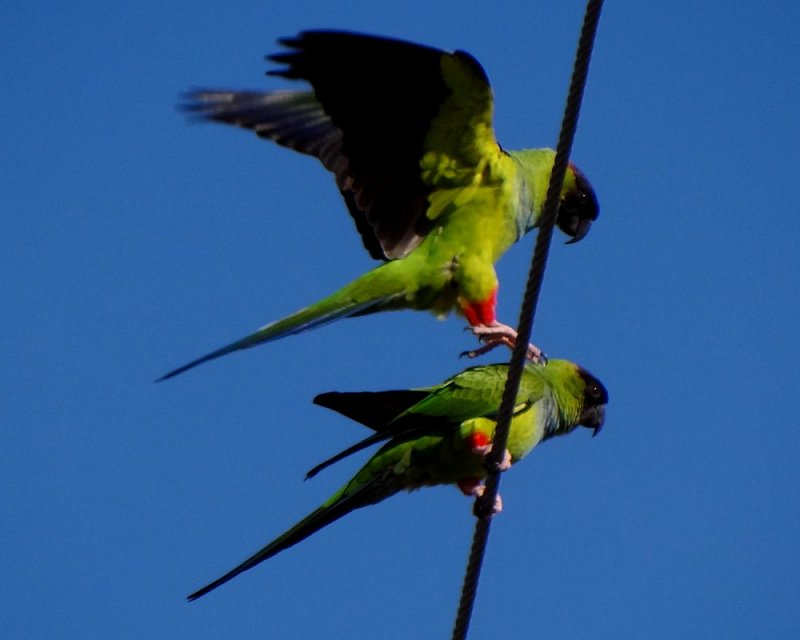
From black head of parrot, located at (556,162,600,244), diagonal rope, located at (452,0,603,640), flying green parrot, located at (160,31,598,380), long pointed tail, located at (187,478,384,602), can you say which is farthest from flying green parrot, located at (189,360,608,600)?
black head of parrot, located at (556,162,600,244)

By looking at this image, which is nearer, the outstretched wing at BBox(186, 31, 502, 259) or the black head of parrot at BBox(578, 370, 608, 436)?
the outstretched wing at BBox(186, 31, 502, 259)

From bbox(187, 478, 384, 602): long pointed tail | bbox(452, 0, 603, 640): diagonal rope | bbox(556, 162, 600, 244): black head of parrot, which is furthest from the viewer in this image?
bbox(556, 162, 600, 244): black head of parrot

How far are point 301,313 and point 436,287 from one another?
641 millimetres

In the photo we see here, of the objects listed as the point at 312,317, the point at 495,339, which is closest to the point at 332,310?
the point at 312,317

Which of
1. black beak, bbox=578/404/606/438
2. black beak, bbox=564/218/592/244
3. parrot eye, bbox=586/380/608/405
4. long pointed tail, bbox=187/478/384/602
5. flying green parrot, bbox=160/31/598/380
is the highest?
black beak, bbox=564/218/592/244

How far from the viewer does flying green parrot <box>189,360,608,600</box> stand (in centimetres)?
463

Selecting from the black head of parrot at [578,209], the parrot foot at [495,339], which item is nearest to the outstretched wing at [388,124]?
the parrot foot at [495,339]

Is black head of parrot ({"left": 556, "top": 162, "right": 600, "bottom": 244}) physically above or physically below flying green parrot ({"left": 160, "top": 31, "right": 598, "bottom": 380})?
above

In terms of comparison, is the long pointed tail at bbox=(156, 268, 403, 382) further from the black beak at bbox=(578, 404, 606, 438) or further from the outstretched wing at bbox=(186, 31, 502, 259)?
the black beak at bbox=(578, 404, 606, 438)

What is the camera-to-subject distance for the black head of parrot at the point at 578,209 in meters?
6.11

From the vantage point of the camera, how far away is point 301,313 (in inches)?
194

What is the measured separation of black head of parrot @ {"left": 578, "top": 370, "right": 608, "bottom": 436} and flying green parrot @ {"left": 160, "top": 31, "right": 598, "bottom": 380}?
0.53m

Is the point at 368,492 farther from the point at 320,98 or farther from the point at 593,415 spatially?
the point at 320,98

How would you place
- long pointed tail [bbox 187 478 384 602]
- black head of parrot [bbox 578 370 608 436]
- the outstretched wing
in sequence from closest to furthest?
long pointed tail [bbox 187 478 384 602] < the outstretched wing < black head of parrot [bbox 578 370 608 436]
